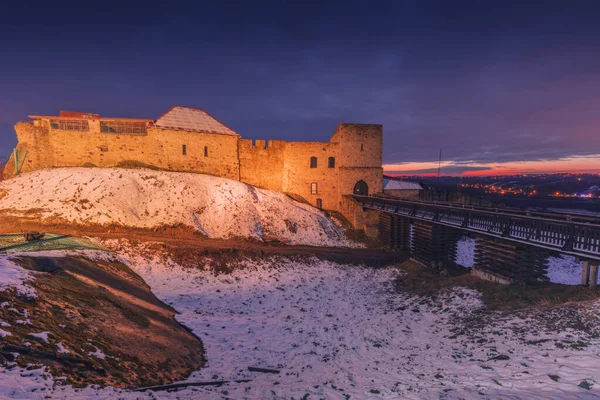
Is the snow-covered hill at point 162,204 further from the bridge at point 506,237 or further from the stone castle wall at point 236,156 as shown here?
the bridge at point 506,237

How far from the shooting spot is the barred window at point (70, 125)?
26.8m

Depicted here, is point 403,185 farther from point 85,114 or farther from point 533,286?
point 85,114

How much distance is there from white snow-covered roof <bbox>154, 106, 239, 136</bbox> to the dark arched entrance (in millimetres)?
16851

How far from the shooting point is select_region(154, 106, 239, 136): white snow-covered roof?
97.2 feet

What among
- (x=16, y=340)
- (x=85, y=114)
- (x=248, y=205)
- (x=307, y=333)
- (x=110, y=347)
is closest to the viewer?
(x=16, y=340)

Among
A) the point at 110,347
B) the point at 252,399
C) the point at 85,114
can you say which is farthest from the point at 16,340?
the point at 85,114

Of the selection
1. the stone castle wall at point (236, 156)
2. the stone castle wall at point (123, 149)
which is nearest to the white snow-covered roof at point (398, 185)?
the stone castle wall at point (236, 156)

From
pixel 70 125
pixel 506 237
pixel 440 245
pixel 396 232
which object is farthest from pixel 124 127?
pixel 506 237

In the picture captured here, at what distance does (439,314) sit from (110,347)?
12379 mm

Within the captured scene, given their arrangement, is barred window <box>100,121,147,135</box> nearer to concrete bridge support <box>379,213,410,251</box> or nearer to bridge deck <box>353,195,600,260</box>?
concrete bridge support <box>379,213,410,251</box>

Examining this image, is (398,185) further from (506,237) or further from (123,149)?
(123,149)

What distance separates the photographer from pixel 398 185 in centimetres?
3991

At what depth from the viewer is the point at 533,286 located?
12.4 meters

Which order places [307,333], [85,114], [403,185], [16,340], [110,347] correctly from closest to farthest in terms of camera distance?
[16,340] < [110,347] < [307,333] < [85,114] < [403,185]
